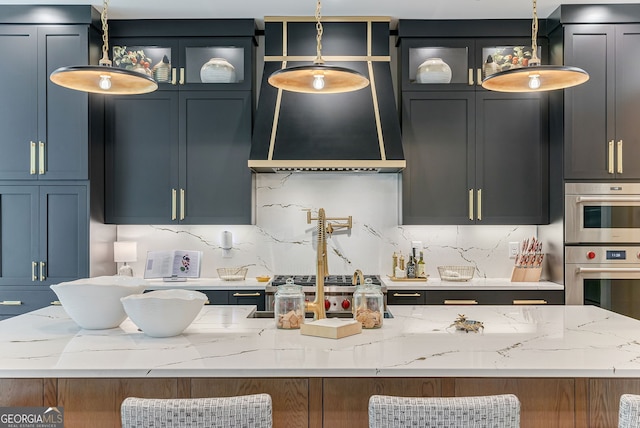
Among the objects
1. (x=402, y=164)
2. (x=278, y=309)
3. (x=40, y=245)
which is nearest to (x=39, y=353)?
(x=278, y=309)

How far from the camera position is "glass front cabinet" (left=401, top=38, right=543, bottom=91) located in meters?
4.09

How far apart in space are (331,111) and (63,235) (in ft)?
6.91

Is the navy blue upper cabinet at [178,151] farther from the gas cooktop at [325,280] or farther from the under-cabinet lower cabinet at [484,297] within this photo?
the under-cabinet lower cabinet at [484,297]

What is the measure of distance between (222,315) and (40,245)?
2.07 metres

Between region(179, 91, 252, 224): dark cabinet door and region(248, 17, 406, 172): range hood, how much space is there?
18 cm

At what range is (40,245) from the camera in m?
3.83

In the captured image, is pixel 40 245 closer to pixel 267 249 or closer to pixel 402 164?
pixel 267 249

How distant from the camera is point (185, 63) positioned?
4.13m

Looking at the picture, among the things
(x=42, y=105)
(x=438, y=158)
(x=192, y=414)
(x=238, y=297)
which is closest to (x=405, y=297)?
(x=438, y=158)

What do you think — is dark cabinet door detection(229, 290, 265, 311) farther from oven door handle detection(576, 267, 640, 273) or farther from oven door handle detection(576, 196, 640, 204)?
oven door handle detection(576, 196, 640, 204)

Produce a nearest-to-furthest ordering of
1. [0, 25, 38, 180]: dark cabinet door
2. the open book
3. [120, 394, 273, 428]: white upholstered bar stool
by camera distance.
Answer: [120, 394, 273, 428]: white upholstered bar stool
[0, 25, 38, 180]: dark cabinet door
the open book

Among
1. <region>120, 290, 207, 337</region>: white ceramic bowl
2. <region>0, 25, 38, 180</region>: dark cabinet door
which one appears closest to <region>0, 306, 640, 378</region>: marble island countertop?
<region>120, 290, 207, 337</region>: white ceramic bowl

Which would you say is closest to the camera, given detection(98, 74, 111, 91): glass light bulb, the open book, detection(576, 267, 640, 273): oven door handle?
detection(98, 74, 111, 91): glass light bulb

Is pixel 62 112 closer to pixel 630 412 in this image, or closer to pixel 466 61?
pixel 466 61
